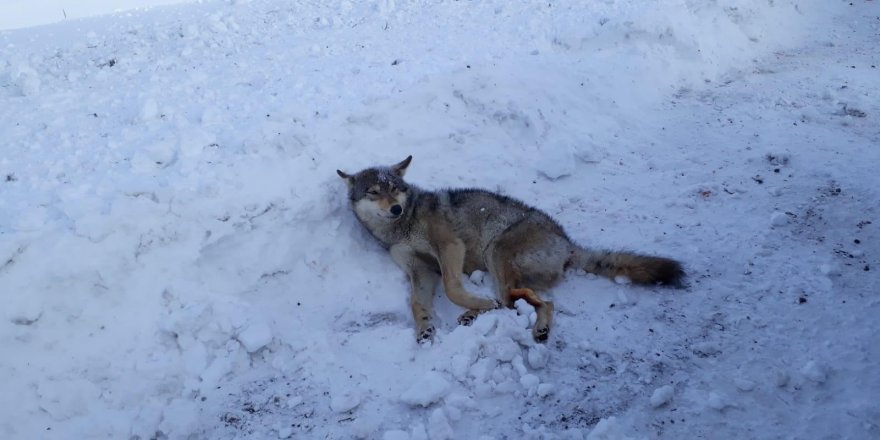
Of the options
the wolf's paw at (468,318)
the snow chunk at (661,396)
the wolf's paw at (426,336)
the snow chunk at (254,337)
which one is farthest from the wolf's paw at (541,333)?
the snow chunk at (254,337)

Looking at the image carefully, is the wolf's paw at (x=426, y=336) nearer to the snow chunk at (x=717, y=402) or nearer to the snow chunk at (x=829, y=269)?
the snow chunk at (x=717, y=402)

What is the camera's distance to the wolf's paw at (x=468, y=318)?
15.6ft

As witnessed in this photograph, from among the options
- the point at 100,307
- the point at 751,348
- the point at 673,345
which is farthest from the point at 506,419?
the point at 100,307

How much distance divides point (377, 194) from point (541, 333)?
2.14m

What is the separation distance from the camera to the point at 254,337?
4.35m

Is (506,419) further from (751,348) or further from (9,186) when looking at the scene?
(9,186)

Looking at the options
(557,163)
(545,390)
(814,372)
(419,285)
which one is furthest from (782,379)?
(557,163)

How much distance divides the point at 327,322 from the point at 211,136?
259 centimetres

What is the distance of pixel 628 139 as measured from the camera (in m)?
7.31

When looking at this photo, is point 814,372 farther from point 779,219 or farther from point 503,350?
point 779,219

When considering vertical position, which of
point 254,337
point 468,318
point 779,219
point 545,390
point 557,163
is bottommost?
point 468,318

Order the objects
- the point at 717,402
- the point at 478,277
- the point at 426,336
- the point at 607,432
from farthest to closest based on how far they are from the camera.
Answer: the point at 478,277
the point at 426,336
the point at 717,402
the point at 607,432

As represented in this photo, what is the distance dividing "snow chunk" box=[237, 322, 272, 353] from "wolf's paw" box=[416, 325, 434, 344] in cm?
113

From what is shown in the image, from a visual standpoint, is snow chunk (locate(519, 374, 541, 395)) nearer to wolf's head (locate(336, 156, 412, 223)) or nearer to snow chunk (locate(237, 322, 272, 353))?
snow chunk (locate(237, 322, 272, 353))
